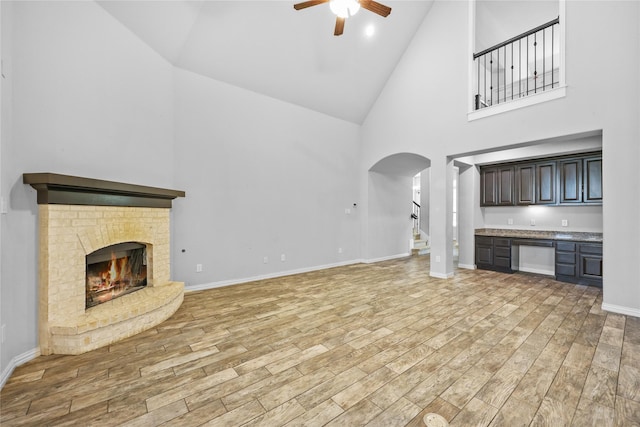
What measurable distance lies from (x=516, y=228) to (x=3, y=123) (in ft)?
25.6

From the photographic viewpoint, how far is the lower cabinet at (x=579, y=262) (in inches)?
171

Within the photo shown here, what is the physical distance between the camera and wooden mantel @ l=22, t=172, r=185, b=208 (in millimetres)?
2234

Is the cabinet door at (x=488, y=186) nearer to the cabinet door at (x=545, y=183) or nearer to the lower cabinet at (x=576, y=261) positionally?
the cabinet door at (x=545, y=183)

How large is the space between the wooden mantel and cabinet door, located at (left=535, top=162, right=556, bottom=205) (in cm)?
651

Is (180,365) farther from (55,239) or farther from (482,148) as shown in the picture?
(482,148)

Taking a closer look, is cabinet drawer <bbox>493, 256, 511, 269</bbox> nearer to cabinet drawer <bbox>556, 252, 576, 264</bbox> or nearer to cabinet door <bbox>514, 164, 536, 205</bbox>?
cabinet drawer <bbox>556, 252, 576, 264</bbox>

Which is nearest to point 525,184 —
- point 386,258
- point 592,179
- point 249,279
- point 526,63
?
point 592,179

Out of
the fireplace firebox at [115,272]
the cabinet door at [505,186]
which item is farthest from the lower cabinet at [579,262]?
the fireplace firebox at [115,272]

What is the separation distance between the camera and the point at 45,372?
204 cm

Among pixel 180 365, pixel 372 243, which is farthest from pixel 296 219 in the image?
pixel 180 365

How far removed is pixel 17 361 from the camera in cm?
212

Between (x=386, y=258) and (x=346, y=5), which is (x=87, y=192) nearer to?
(x=346, y=5)

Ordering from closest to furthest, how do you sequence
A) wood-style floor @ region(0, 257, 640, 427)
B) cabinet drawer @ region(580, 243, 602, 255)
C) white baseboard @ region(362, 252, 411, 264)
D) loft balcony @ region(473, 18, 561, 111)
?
wood-style floor @ region(0, 257, 640, 427)
cabinet drawer @ region(580, 243, 602, 255)
loft balcony @ region(473, 18, 561, 111)
white baseboard @ region(362, 252, 411, 264)

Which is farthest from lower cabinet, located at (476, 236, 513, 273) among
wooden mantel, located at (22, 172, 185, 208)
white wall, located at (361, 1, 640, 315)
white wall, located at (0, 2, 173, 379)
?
white wall, located at (0, 2, 173, 379)
